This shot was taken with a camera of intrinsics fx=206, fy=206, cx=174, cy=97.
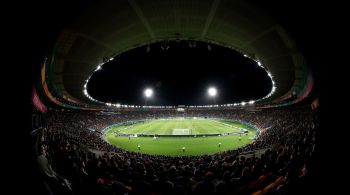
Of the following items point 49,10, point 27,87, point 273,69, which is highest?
point 273,69

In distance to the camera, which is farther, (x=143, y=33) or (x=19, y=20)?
(x=143, y=33)

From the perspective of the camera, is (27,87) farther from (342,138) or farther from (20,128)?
(342,138)

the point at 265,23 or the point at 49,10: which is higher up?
the point at 265,23

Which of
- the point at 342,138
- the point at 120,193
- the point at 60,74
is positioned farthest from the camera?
the point at 60,74

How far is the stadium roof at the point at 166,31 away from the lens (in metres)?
9.49

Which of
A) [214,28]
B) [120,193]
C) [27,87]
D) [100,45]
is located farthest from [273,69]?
[27,87]

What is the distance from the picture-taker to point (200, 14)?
35.6 feet

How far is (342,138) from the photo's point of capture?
3662 millimetres

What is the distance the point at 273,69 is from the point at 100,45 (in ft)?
45.8

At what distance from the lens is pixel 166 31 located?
45.2 feet

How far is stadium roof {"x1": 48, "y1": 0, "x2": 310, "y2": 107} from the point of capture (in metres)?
9.49

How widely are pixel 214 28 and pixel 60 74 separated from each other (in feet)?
38.1

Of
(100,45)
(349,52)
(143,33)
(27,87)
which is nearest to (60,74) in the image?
(100,45)

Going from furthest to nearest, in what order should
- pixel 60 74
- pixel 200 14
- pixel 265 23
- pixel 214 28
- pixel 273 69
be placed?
pixel 273 69 → pixel 60 74 → pixel 214 28 → pixel 200 14 → pixel 265 23
